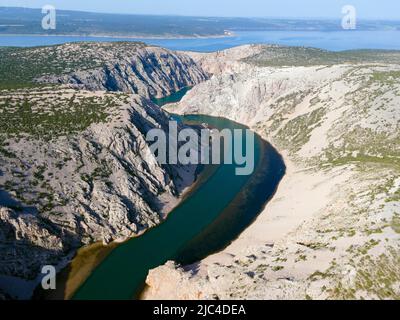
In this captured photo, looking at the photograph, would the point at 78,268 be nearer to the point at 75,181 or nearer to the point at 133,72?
the point at 75,181

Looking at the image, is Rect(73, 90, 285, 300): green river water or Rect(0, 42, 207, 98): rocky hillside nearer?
Rect(73, 90, 285, 300): green river water

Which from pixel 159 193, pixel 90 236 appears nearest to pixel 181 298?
pixel 90 236

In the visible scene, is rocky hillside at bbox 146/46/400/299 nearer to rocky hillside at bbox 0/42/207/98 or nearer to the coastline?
the coastline

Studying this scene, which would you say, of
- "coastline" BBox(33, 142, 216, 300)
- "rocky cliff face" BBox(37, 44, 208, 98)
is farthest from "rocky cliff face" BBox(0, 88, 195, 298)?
"rocky cliff face" BBox(37, 44, 208, 98)

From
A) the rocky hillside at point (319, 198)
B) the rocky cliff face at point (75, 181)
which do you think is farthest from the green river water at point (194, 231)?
the rocky cliff face at point (75, 181)

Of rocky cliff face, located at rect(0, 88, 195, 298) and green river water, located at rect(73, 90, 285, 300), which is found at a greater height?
rocky cliff face, located at rect(0, 88, 195, 298)

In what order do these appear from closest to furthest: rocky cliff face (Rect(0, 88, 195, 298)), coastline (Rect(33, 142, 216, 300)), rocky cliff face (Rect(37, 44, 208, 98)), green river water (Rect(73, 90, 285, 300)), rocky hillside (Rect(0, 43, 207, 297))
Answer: coastline (Rect(33, 142, 216, 300)), green river water (Rect(73, 90, 285, 300)), rocky hillside (Rect(0, 43, 207, 297)), rocky cliff face (Rect(0, 88, 195, 298)), rocky cliff face (Rect(37, 44, 208, 98))

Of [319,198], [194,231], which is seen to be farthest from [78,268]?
[319,198]
